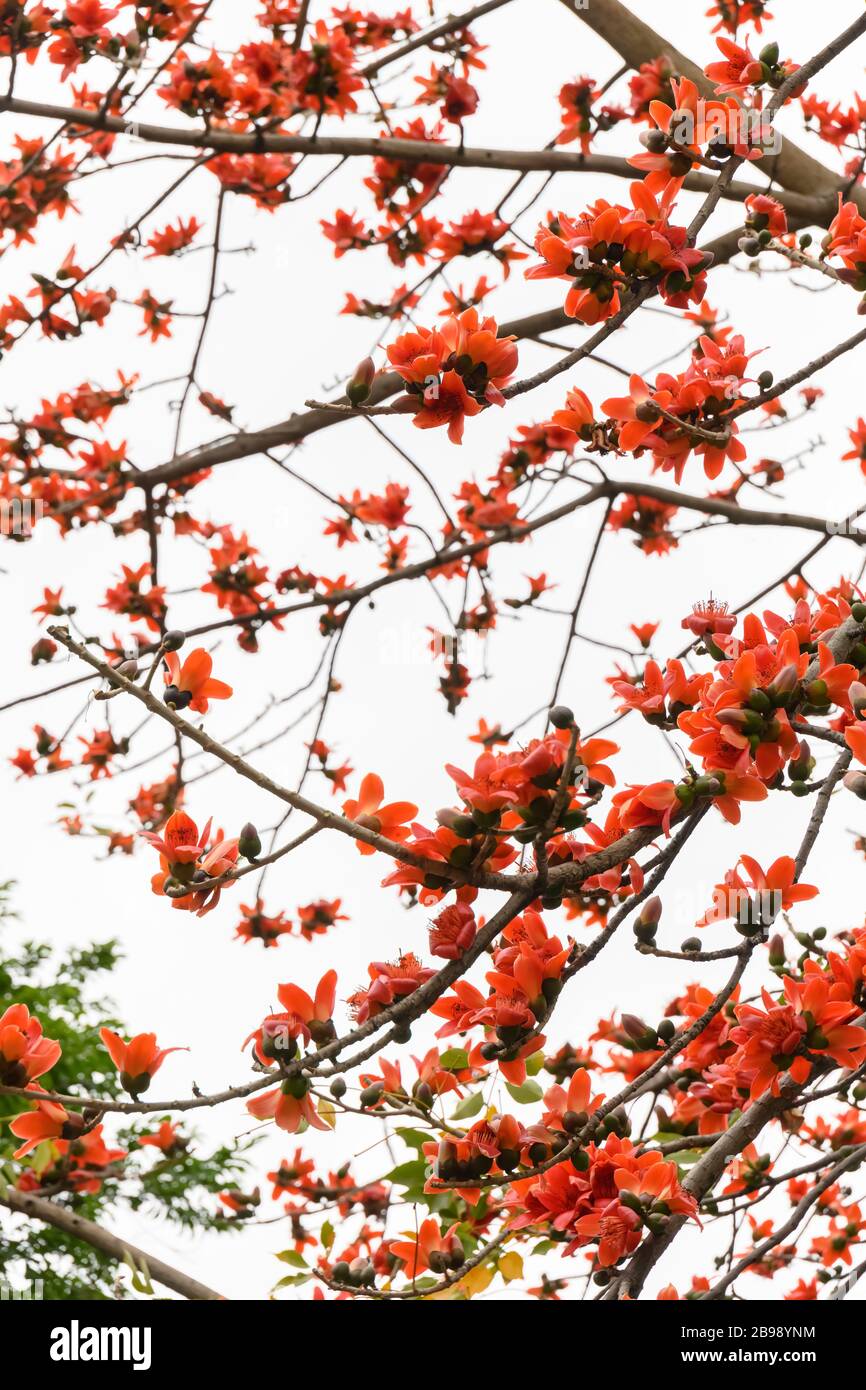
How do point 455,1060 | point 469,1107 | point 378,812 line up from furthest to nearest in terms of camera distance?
1. point 455,1060
2. point 469,1107
3. point 378,812

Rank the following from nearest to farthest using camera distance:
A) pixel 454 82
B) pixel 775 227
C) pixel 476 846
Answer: pixel 476 846, pixel 775 227, pixel 454 82

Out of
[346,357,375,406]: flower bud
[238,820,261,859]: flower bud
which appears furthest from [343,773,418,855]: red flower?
[346,357,375,406]: flower bud

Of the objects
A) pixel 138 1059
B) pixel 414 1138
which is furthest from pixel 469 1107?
pixel 138 1059

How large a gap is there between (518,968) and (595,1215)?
30 centimetres

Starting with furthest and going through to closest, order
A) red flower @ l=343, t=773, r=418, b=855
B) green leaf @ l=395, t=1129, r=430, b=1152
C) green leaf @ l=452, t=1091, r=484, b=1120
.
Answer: green leaf @ l=395, t=1129, r=430, b=1152 → green leaf @ l=452, t=1091, r=484, b=1120 → red flower @ l=343, t=773, r=418, b=855

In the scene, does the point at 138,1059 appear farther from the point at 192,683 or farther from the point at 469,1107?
the point at 469,1107

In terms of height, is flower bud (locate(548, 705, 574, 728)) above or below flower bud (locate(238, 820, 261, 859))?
above

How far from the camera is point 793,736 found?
1271 millimetres

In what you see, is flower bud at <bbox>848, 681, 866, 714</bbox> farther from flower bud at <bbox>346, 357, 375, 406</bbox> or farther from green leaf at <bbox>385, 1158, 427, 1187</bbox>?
green leaf at <bbox>385, 1158, 427, 1187</bbox>

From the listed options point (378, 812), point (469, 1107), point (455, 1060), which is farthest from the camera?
point (455, 1060)

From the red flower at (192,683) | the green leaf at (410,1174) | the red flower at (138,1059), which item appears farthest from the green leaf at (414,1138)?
the red flower at (192,683)

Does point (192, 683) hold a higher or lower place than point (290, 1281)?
higher
